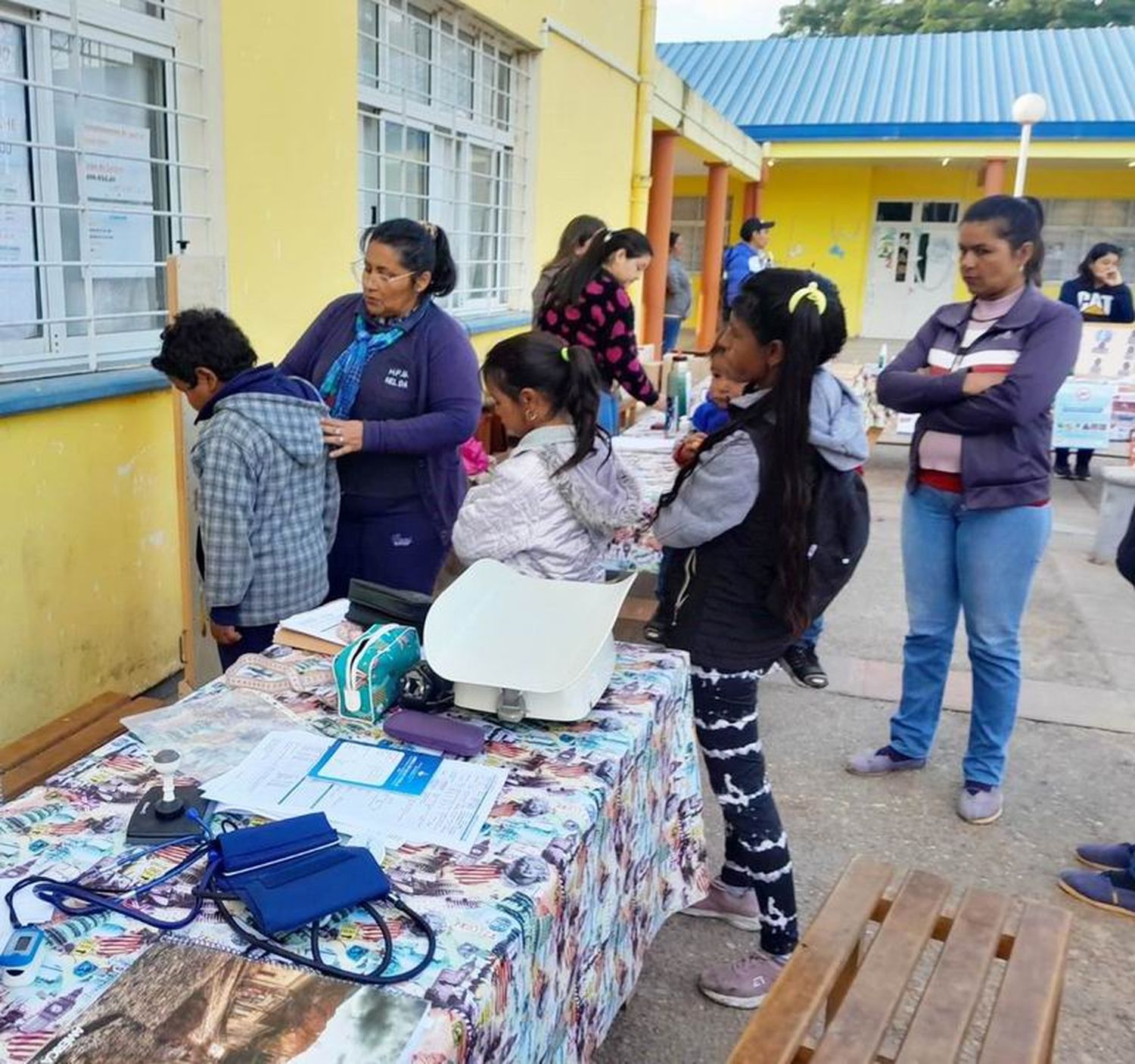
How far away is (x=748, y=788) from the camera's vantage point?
228 centimetres

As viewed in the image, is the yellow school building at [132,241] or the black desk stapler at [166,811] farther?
the yellow school building at [132,241]

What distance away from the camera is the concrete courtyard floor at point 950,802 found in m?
2.34

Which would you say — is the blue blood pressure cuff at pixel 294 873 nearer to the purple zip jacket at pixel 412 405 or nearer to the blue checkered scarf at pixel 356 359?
the purple zip jacket at pixel 412 405

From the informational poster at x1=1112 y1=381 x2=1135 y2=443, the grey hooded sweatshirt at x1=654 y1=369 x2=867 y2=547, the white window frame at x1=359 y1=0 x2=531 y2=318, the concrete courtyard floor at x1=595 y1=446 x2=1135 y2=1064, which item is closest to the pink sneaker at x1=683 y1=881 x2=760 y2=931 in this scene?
the concrete courtyard floor at x1=595 y1=446 x2=1135 y2=1064

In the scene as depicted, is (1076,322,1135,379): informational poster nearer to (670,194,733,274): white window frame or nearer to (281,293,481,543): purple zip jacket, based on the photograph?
(281,293,481,543): purple zip jacket

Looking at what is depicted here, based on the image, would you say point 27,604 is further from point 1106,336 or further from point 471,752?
point 1106,336

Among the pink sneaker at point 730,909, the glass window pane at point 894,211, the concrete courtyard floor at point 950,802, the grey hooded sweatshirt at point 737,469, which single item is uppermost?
the glass window pane at point 894,211

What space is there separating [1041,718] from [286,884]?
3.43 meters

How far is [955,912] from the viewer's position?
1895 mm

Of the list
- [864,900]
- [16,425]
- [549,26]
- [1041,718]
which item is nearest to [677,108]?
[549,26]

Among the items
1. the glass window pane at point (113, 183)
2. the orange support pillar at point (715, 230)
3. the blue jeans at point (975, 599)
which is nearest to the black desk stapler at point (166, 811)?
the glass window pane at point (113, 183)

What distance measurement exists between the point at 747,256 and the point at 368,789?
913 centimetres

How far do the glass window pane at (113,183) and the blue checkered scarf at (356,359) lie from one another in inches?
36.2

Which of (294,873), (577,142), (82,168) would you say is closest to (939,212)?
(577,142)
